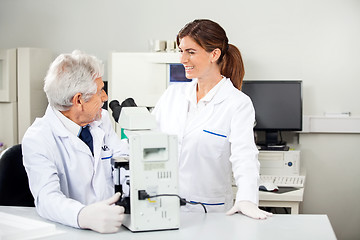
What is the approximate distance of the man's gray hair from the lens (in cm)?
173

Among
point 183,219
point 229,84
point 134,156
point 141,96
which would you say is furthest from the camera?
point 141,96

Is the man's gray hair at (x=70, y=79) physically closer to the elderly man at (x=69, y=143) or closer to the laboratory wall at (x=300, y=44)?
the elderly man at (x=69, y=143)

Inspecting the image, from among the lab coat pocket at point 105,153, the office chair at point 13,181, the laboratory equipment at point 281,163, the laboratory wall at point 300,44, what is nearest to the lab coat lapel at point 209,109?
the lab coat pocket at point 105,153

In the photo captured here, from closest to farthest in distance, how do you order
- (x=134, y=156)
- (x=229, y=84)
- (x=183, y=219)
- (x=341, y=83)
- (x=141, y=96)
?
(x=134, y=156) < (x=183, y=219) < (x=229, y=84) < (x=141, y=96) < (x=341, y=83)

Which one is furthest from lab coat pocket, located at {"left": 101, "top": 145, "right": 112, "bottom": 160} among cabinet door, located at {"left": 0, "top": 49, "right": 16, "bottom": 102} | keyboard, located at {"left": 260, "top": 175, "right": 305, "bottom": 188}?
cabinet door, located at {"left": 0, "top": 49, "right": 16, "bottom": 102}

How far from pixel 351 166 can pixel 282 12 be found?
1.19 m

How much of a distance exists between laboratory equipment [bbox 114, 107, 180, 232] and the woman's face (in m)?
0.61

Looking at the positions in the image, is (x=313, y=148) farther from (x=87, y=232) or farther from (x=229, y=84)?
(x=87, y=232)

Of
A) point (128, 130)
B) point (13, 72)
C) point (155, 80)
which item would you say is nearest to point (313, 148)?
point (155, 80)

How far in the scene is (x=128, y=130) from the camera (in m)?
1.59

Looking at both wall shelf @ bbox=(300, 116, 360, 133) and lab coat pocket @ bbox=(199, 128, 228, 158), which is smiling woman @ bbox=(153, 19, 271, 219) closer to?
lab coat pocket @ bbox=(199, 128, 228, 158)

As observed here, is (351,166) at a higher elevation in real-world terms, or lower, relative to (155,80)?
lower

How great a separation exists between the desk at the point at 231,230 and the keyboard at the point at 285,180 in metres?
1.42

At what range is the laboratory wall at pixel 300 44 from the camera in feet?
11.9
